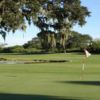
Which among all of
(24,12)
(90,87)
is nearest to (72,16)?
(24,12)

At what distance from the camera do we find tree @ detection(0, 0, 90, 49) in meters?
47.0

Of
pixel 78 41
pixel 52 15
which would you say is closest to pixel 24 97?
pixel 52 15

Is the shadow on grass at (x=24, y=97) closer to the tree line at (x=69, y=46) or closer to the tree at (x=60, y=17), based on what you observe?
the tree at (x=60, y=17)

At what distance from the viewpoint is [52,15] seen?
4912 centimetres

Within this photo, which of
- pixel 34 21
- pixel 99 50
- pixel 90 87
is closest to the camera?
pixel 90 87

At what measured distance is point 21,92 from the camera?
15.7 metres

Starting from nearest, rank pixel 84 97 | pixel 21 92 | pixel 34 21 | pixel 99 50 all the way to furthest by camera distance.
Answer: pixel 84 97 < pixel 21 92 < pixel 34 21 < pixel 99 50

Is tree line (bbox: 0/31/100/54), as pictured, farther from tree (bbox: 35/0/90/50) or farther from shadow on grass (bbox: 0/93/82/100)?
shadow on grass (bbox: 0/93/82/100)

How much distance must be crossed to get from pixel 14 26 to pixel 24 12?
2478mm

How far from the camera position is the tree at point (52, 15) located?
47.0m

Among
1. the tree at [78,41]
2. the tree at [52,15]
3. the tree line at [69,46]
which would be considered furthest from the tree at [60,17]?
the tree at [78,41]

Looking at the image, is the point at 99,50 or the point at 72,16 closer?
the point at 72,16

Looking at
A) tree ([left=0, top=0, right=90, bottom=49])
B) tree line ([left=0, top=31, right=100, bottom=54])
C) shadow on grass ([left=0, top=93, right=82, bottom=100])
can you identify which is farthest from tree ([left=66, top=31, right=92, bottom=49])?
shadow on grass ([left=0, top=93, right=82, bottom=100])

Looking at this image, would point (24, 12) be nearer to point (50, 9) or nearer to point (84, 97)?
point (50, 9)
